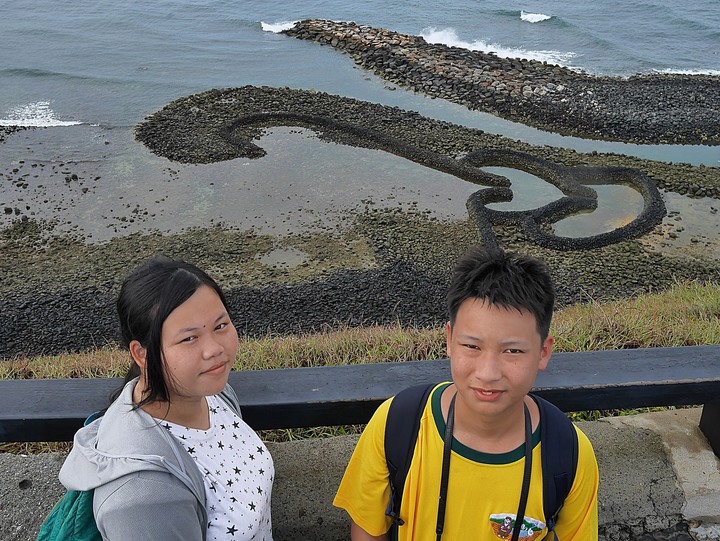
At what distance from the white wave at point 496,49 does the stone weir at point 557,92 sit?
2.98m

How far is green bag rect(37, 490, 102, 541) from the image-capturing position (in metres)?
1.77

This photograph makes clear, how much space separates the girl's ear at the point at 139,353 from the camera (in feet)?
6.67

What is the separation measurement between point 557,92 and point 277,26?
60.9 ft

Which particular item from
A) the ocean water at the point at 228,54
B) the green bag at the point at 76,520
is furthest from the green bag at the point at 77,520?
the ocean water at the point at 228,54

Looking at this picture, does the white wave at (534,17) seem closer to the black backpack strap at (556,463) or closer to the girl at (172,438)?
the black backpack strap at (556,463)

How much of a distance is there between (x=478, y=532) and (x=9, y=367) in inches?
194

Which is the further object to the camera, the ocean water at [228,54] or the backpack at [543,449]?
the ocean water at [228,54]

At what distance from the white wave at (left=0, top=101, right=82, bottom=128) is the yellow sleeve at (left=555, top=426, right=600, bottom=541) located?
23.8 metres

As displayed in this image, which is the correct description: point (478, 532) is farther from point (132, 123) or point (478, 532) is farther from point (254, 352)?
point (132, 123)

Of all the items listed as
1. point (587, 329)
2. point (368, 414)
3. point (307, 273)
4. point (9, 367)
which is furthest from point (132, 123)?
point (368, 414)

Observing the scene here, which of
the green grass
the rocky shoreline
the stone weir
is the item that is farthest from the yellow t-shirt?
the stone weir

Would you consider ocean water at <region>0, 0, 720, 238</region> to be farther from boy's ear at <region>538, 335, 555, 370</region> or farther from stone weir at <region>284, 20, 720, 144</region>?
boy's ear at <region>538, 335, 555, 370</region>

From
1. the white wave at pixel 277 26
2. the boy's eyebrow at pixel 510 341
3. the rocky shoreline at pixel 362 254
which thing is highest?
the boy's eyebrow at pixel 510 341

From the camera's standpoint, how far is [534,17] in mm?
36969
